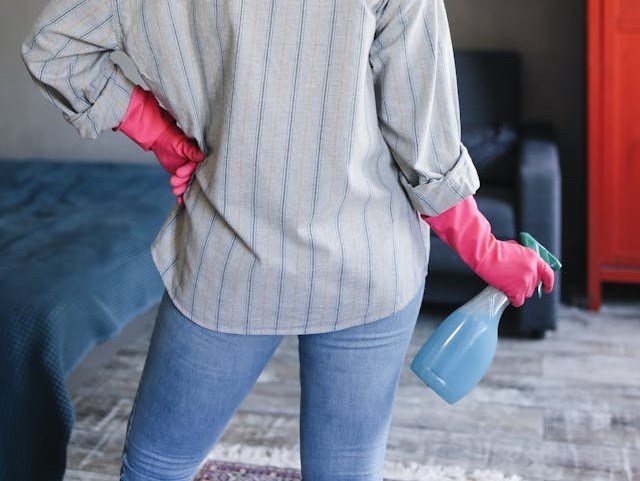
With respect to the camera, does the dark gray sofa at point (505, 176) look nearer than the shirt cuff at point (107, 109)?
No

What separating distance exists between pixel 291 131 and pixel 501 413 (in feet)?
5.28

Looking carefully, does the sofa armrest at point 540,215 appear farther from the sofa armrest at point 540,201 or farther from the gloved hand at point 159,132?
the gloved hand at point 159,132

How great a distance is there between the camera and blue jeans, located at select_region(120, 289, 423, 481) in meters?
1.28

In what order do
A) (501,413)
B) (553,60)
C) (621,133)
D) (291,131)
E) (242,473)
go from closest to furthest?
(291,131) < (242,473) < (501,413) < (621,133) < (553,60)

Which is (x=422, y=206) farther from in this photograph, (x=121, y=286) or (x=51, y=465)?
(x=121, y=286)

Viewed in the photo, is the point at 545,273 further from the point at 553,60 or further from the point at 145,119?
the point at 553,60

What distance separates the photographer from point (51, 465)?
2094 millimetres

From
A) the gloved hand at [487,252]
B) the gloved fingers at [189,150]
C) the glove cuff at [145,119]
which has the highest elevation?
the glove cuff at [145,119]

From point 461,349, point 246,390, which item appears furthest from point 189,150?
point 461,349

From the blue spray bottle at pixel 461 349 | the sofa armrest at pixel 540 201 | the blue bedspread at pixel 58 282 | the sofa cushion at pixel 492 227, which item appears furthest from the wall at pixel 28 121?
the blue spray bottle at pixel 461 349

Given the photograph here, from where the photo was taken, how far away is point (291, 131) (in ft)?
3.90

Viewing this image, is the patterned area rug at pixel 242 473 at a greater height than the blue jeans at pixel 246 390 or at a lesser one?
lesser

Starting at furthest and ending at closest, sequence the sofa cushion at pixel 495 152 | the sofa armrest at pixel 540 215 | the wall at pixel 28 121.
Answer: the wall at pixel 28 121, the sofa cushion at pixel 495 152, the sofa armrest at pixel 540 215

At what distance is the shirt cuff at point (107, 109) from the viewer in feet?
4.36
